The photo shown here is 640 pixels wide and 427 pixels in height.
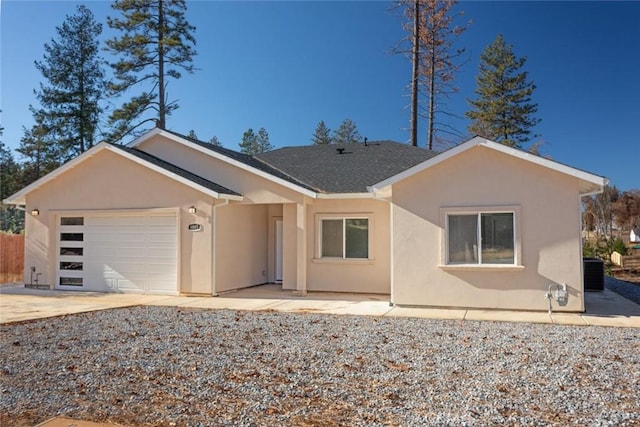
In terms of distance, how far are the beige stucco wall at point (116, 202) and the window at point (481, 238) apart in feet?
21.0

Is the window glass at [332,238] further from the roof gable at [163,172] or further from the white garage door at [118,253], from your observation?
the white garage door at [118,253]

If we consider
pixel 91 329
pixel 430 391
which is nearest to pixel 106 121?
pixel 91 329

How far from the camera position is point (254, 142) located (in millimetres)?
54344

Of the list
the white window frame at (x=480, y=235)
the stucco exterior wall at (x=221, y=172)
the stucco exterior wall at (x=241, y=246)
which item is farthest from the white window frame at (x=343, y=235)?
the white window frame at (x=480, y=235)

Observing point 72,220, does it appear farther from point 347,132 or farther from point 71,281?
point 347,132

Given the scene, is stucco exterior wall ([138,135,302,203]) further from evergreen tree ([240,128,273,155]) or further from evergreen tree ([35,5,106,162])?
evergreen tree ([240,128,273,155])

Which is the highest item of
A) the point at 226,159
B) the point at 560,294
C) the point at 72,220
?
the point at 226,159

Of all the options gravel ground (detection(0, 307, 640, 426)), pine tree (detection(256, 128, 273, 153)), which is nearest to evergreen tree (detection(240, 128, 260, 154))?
pine tree (detection(256, 128, 273, 153))

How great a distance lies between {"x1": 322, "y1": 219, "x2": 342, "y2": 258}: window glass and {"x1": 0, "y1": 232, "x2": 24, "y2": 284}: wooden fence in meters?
11.3

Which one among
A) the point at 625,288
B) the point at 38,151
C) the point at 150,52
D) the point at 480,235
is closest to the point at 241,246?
the point at 480,235

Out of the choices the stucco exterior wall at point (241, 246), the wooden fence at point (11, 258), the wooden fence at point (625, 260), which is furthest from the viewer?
the wooden fence at point (625, 260)

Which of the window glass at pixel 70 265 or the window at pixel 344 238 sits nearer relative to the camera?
the window at pixel 344 238

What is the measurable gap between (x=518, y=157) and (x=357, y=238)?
4.87 m

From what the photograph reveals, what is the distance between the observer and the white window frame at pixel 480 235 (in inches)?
398
